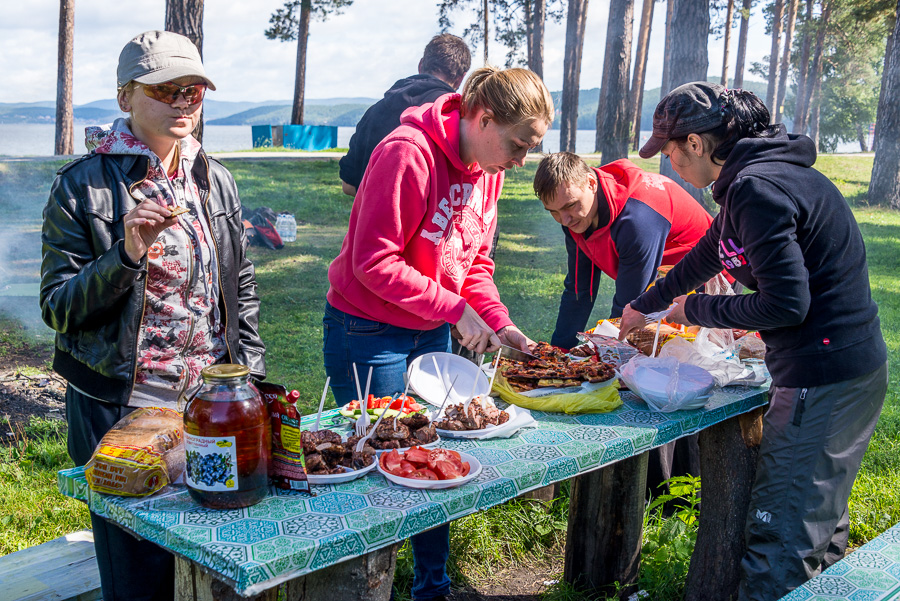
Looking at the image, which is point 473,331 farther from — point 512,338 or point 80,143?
point 80,143

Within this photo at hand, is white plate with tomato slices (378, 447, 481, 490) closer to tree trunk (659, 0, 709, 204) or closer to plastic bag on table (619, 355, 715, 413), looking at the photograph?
plastic bag on table (619, 355, 715, 413)

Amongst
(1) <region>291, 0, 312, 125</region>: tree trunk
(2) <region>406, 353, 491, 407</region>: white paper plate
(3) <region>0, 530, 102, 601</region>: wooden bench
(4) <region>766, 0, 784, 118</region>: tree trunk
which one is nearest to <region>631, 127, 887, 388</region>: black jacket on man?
(2) <region>406, 353, 491, 407</region>: white paper plate

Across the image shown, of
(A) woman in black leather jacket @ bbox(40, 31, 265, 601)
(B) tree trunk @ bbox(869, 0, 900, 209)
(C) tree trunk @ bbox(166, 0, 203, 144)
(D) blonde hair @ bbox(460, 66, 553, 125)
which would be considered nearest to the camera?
(A) woman in black leather jacket @ bbox(40, 31, 265, 601)

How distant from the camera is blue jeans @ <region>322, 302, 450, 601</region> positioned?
263 cm

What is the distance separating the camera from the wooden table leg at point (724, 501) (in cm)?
282

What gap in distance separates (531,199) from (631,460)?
42.1ft

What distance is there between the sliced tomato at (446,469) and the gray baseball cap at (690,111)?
4.52 feet

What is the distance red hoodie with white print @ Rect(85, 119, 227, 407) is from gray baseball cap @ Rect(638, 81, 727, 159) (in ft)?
5.09

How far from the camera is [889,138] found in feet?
44.0

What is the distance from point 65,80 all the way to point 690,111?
50.2ft

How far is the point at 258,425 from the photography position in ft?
5.08

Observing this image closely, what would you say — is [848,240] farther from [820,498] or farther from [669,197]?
[669,197]

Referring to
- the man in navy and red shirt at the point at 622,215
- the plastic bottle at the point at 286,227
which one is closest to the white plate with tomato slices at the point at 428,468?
the man in navy and red shirt at the point at 622,215

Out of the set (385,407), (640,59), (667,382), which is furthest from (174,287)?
(640,59)
